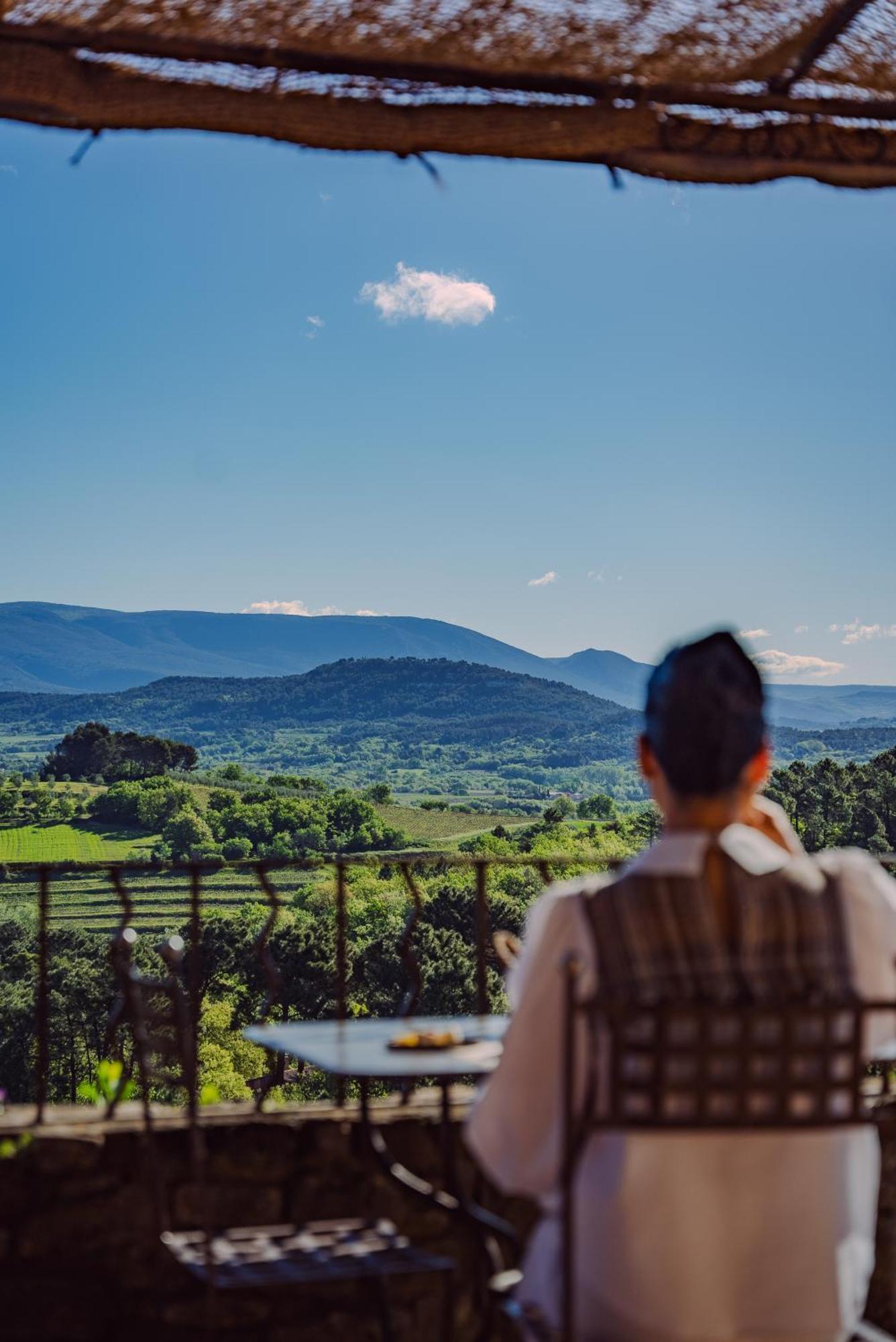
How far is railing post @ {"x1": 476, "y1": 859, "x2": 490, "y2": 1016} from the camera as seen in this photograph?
2.84 m

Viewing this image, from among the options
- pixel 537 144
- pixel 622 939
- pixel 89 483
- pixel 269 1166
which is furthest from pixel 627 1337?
pixel 89 483

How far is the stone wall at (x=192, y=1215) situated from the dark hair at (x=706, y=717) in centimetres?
140

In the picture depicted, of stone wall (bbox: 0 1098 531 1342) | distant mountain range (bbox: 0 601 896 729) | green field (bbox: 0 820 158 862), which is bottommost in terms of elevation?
green field (bbox: 0 820 158 862)

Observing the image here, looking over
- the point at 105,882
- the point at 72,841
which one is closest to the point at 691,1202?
the point at 105,882

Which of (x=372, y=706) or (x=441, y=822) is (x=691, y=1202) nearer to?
(x=441, y=822)

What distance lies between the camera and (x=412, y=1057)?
6.26ft

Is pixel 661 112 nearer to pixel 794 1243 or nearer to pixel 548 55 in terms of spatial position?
pixel 548 55

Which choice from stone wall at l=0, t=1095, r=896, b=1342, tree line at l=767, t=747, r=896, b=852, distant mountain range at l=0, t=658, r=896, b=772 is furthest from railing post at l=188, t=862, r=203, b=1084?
distant mountain range at l=0, t=658, r=896, b=772

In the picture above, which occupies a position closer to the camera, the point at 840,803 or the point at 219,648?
the point at 840,803

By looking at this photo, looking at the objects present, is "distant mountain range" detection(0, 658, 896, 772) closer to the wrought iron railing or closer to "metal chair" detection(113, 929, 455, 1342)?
the wrought iron railing

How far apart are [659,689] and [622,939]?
0.25m

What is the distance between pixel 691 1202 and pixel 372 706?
7617 centimetres

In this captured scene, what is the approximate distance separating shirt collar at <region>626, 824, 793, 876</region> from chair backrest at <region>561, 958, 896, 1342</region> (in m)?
0.12

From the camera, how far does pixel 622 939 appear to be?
52.5 inches
